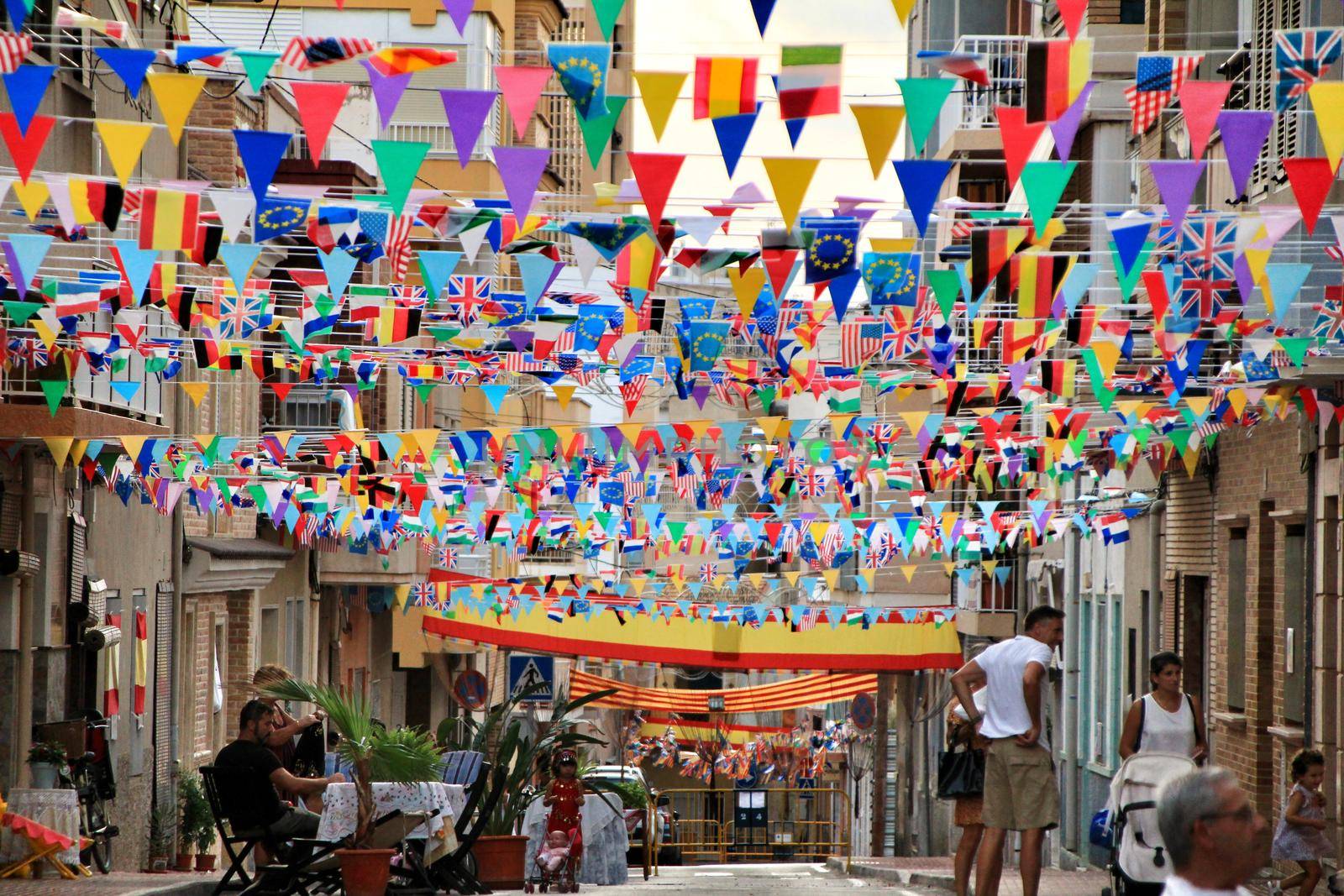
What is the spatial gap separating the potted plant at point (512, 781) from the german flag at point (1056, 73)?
9025 millimetres

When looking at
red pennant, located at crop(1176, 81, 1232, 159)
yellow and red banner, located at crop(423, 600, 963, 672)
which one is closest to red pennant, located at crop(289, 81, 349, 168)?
red pennant, located at crop(1176, 81, 1232, 159)

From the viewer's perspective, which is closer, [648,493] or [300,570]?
[648,493]

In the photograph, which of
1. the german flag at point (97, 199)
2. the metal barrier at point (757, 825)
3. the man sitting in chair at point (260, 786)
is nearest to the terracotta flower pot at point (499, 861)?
the man sitting in chair at point (260, 786)

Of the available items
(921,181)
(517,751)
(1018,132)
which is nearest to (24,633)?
(517,751)

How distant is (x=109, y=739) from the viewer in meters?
20.3

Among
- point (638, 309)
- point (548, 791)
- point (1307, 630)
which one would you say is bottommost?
point (548, 791)

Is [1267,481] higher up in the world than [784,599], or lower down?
higher up

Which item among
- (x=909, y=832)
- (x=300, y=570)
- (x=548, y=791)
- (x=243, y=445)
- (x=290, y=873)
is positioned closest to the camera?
(x=290, y=873)

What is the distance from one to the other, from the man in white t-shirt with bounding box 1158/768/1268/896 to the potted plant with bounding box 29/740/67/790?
13.6m

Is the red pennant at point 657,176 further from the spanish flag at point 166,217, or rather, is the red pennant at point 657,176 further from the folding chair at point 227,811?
the folding chair at point 227,811

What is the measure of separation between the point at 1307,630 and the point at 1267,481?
69.1 inches

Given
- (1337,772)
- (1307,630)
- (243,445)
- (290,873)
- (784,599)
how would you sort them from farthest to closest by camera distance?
(784,599) → (243,445) → (1307,630) → (1337,772) → (290,873)

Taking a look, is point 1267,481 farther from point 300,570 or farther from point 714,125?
point 300,570

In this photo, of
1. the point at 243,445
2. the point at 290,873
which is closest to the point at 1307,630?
the point at 290,873
